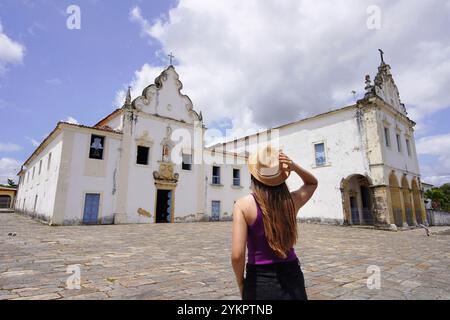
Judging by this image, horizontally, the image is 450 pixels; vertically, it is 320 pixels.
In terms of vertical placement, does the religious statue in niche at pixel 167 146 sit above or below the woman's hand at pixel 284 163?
above

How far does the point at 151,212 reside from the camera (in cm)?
1741

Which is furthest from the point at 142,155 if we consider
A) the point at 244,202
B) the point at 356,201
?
the point at 244,202

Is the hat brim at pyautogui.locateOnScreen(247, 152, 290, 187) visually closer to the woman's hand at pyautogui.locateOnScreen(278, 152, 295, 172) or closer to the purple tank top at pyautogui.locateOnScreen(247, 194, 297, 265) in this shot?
the woman's hand at pyautogui.locateOnScreen(278, 152, 295, 172)

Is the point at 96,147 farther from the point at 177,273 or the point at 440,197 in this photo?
the point at 440,197

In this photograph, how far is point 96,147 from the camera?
16000mm

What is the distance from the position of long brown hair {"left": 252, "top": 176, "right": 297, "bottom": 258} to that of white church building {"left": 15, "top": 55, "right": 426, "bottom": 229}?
15663 millimetres

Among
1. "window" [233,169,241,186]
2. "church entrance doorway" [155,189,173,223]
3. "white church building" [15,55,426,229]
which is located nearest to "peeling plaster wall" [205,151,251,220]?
"white church building" [15,55,426,229]

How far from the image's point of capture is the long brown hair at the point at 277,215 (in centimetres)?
172

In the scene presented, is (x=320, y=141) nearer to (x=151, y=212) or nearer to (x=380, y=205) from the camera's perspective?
(x=380, y=205)

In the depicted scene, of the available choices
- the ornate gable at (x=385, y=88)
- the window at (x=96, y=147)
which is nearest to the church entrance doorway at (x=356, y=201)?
the ornate gable at (x=385, y=88)

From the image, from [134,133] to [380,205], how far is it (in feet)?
55.9

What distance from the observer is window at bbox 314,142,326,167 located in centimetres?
2041

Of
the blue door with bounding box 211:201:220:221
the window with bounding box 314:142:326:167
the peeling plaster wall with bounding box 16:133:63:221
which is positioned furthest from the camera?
the blue door with bounding box 211:201:220:221

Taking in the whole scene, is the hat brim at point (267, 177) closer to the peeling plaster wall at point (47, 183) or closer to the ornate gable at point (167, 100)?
the peeling plaster wall at point (47, 183)
